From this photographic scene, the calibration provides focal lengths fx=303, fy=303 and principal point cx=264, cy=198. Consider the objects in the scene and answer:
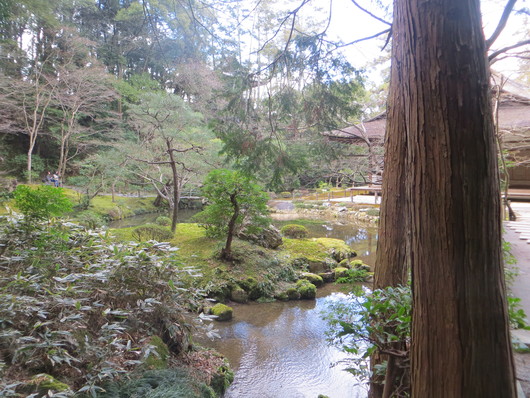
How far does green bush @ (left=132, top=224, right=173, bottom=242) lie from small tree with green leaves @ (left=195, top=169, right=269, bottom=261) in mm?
1029

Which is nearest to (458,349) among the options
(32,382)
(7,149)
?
(32,382)

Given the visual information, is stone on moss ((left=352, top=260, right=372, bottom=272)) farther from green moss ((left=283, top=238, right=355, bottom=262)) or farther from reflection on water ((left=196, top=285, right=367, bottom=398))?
reflection on water ((left=196, top=285, right=367, bottom=398))

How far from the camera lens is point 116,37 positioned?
18.8m

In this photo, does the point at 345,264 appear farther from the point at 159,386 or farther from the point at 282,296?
the point at 159,386

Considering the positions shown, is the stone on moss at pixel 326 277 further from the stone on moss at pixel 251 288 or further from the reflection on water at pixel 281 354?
the stone on moss at pixel 251 288

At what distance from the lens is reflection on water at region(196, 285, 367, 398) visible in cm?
330

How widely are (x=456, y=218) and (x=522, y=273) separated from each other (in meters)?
3.21

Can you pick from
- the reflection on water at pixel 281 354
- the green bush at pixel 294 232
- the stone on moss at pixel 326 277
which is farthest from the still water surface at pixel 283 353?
the green bush at pixel 294 232

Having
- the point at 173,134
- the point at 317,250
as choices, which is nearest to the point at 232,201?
the point at 317,250

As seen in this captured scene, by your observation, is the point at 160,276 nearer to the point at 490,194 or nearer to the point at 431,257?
the point at 431,257

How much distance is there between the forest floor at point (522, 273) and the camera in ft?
5.48

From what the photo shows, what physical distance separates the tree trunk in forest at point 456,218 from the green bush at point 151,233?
6395 millimetres

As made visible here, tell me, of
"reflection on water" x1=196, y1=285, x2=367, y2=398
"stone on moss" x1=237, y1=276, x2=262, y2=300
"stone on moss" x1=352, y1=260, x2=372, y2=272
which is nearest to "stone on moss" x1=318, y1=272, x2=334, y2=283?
"stone on moss" x1=352, y1=260, x2=372, y2=272

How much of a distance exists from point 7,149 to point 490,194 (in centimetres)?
2065
